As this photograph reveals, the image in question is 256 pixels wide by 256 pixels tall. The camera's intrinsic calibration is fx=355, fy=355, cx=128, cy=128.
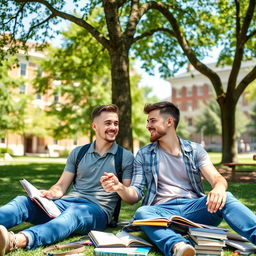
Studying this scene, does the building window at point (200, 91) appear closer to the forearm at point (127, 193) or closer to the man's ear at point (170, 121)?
the man's ear at point (170, 121)

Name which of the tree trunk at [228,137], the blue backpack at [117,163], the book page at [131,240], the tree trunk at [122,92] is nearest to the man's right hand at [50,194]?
the blue backpack at [117,163]

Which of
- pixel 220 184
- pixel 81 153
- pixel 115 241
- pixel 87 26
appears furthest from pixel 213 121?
pixel 115 241

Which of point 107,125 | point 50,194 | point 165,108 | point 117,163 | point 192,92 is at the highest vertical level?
point 192,92

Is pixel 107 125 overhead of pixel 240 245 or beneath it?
overhead

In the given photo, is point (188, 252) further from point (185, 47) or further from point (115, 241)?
point (185, 47)

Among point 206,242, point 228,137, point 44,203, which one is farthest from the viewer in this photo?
point 228,137

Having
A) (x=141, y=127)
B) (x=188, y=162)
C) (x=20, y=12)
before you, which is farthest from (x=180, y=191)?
(x=141, y=127)

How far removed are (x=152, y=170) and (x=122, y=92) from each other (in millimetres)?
6708

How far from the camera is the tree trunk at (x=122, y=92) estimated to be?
33.3 ft

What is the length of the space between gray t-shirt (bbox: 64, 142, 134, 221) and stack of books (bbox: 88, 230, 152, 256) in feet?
2.26

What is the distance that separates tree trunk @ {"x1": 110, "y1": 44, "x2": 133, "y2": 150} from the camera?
10.2 m

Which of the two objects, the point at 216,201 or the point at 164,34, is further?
the point at 164,34

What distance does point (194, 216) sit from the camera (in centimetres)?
348

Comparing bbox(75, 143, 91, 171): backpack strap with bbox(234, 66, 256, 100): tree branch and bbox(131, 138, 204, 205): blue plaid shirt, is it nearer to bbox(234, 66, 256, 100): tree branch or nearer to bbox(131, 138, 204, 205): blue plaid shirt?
bbox(131, 138, 204, 205): blue plaid shirt
